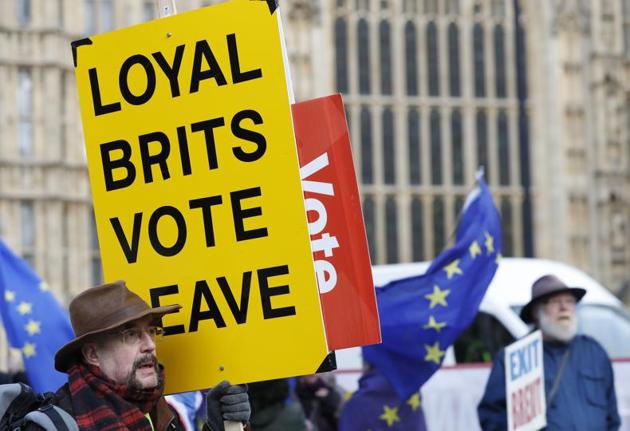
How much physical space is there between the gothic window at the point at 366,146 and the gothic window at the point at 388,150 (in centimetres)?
30

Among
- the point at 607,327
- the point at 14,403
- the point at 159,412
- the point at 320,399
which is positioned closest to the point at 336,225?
the point at 159,412

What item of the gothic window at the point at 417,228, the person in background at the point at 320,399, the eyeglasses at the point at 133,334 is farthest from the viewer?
the gothic window at the point at 417,228

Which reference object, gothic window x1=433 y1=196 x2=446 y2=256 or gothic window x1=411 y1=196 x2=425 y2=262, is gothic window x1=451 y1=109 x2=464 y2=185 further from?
gothic window x1=411 y1=196 x2=425 y2=262

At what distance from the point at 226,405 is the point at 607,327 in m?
6.49

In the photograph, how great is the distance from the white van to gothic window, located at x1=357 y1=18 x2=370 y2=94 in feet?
51.7

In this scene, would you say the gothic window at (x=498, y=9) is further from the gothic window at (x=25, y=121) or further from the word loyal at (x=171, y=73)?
the word loyal at (x=171, y=73)

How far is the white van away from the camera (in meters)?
8.82

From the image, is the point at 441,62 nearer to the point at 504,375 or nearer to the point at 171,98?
the point at 504,375

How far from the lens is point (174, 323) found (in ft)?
11.9

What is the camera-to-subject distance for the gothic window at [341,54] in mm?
25531

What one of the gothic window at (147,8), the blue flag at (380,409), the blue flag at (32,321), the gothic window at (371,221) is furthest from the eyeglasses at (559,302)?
the gothic window at (371,221)

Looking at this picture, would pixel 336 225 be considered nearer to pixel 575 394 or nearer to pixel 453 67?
pixel 575 394

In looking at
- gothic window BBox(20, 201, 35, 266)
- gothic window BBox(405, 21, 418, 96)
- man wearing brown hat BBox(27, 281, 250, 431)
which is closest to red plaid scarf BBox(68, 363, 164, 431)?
man wearing brown hat BBox(27, 281, 250, 431)

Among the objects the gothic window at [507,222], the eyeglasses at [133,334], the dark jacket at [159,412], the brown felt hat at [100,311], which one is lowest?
the gothic window at [507,222]
